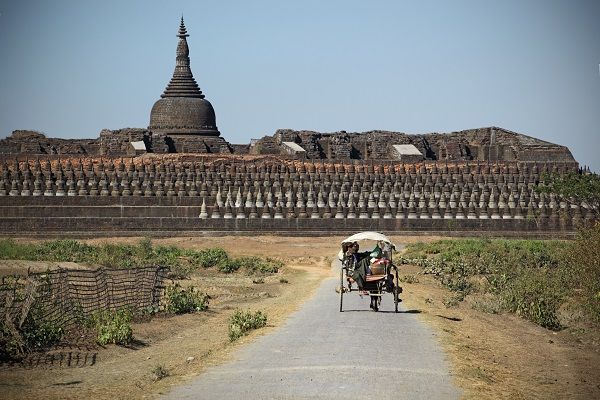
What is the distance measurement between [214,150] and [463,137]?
1137 centimetres

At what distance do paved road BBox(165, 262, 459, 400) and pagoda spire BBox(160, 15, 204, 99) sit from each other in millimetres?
37365

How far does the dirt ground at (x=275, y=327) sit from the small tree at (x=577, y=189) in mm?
17941

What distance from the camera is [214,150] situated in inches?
1950

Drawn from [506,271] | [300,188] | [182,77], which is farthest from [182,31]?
[506,271]

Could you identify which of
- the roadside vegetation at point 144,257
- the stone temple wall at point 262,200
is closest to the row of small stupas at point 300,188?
the stone temple wall at point 262,200

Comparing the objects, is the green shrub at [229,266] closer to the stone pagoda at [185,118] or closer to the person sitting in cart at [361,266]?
the person sitting in cart at [361,266]

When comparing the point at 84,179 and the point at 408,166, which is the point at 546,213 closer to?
the point at 408,166

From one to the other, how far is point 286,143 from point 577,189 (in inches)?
498

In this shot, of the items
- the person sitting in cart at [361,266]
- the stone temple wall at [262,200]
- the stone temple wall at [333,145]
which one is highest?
the stone temple wall at [333,145]

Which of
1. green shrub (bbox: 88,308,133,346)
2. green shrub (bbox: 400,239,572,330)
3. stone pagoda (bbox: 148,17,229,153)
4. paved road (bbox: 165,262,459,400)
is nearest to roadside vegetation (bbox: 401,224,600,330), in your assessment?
green shrub (bbox: 400,239,572,330)

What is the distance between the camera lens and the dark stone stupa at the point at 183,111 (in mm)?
51062

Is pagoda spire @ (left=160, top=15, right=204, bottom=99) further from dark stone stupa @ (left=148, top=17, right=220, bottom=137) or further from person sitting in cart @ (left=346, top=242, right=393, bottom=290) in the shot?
person sitting in cart @ (left=346, top=242, right=393, bottom=290)

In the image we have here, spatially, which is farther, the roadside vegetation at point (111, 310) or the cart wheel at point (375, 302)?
the cart wheel at point (375, 302)

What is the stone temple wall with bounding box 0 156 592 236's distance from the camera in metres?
39.8
